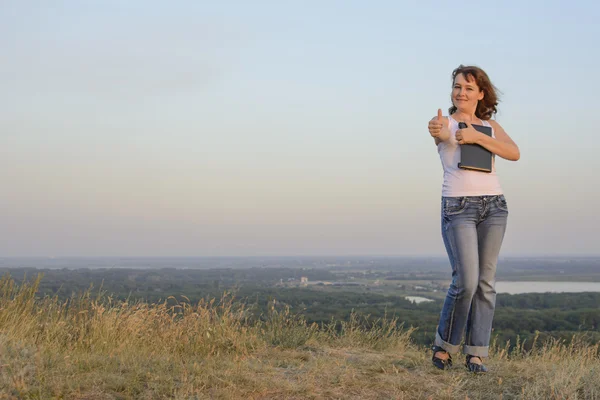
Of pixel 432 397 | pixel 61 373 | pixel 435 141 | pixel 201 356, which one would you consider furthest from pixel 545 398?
pixel 61 373

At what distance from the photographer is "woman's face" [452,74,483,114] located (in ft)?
12.5

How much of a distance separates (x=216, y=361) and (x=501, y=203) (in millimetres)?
2499

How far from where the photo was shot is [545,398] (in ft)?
10.2

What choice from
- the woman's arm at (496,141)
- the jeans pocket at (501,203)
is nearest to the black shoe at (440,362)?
the jeans pocket at (501,203)

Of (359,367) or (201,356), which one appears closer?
(359,367)

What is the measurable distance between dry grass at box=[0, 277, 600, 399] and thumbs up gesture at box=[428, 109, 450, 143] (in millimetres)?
1677

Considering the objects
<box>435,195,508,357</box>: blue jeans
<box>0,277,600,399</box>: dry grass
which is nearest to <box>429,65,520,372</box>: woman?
<box>435,195,508,357</box>: blue jeans

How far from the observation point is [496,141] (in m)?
3.64

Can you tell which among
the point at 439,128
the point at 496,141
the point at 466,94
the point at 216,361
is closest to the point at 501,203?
the point at 496,141

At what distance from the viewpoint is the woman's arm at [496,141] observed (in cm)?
353

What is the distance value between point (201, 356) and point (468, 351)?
2.18 m

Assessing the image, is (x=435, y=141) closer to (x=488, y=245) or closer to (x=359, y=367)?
(x=488, y=245)

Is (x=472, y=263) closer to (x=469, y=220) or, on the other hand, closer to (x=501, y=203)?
(x=469, y=220)

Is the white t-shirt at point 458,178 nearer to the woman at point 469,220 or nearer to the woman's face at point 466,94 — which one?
the woman at point 469,220
